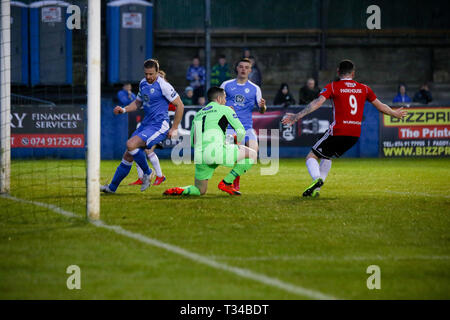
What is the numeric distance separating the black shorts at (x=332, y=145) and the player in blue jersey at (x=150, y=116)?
7.64 ft

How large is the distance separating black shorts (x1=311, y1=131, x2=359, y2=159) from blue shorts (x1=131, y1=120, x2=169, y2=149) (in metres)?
2.56

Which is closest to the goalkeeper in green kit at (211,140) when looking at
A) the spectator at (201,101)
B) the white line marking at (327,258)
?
the white line marking at (327,258)

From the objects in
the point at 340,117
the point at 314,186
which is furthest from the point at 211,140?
the point at 340,117

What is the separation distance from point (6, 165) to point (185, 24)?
21.5m

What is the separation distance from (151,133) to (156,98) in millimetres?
600

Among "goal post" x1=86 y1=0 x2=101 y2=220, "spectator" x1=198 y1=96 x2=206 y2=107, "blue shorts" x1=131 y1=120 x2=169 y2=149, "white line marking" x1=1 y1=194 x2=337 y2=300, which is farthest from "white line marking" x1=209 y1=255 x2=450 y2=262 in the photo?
"spectator" x1=198 y1=96 x2=206 y2=107

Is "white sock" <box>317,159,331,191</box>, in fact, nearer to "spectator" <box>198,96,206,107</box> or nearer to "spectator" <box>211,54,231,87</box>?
"spectator" <box>198,96,206,107</box>

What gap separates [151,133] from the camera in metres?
11.8

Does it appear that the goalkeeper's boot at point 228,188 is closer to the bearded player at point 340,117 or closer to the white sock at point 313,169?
the bearded player at point 340,117

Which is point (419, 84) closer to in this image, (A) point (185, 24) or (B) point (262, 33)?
(B) point (262, 33)

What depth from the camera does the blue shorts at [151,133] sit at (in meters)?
11.8

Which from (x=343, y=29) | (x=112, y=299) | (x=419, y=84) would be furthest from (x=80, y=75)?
(x=112, y=299)

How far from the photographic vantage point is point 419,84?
105 feet

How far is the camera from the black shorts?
36.9 feet
